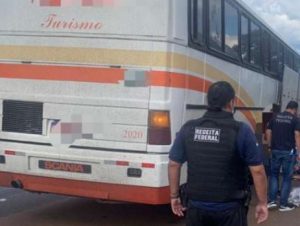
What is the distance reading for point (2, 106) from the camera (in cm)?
712

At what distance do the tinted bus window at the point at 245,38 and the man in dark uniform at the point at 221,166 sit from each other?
17.1 feet

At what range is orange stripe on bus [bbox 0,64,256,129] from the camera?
647cm

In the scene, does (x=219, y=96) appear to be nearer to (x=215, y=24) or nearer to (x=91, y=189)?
(x=91, y=189)

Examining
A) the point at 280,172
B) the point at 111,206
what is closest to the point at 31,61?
the point at 111,206

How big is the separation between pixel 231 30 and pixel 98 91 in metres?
2.88

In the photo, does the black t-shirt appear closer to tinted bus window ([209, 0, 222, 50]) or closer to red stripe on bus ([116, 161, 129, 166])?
tinted bus window ([209, 0, 222, 50])

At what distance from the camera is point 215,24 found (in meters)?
7.79

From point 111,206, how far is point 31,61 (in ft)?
9.64

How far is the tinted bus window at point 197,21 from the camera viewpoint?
6.97 m

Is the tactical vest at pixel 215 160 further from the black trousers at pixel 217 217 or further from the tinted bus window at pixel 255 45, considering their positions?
the tinted bus window at pixel 255 45

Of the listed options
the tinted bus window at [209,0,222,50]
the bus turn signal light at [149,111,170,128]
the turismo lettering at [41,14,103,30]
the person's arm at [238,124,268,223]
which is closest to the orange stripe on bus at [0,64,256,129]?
the bus turn signal light at [149,111,170,128]

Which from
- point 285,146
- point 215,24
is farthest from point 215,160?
point 285,146

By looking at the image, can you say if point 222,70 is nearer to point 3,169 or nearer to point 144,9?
point 144,9

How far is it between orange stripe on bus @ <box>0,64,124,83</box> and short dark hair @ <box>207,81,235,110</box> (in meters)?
2.38
